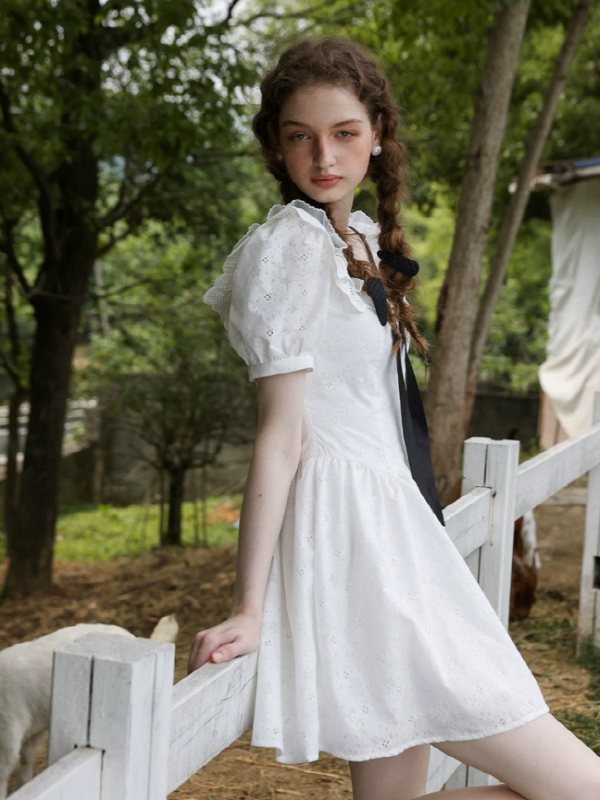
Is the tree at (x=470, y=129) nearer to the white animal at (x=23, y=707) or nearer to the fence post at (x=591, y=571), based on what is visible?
the fence post at (x=591, y=571)

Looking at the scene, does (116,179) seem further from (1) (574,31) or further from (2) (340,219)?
(2) (340,219)

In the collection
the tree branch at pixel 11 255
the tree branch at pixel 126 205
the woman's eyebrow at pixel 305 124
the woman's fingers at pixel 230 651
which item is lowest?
the woman's fingers at pixel 230 651

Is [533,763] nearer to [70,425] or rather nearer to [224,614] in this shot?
[224,614]

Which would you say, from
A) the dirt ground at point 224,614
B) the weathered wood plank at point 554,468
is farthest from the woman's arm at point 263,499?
the dirt ground at point 224,614

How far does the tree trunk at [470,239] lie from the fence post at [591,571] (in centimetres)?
84

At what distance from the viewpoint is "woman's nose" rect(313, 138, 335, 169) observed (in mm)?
1570

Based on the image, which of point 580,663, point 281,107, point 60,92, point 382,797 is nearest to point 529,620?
point 580,663

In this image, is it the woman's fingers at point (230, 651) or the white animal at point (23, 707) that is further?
the white animal at point (23, 707)

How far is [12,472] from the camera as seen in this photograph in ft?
26.3

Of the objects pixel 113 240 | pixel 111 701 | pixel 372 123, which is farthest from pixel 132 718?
pixel 113 240

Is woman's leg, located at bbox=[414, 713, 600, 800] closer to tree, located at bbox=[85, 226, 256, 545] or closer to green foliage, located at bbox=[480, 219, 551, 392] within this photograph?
tree, located at bbox=[85, 226, 256, 545]

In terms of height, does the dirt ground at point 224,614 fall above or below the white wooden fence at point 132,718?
below

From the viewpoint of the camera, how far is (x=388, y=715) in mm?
1340

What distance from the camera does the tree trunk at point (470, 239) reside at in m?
4.28
